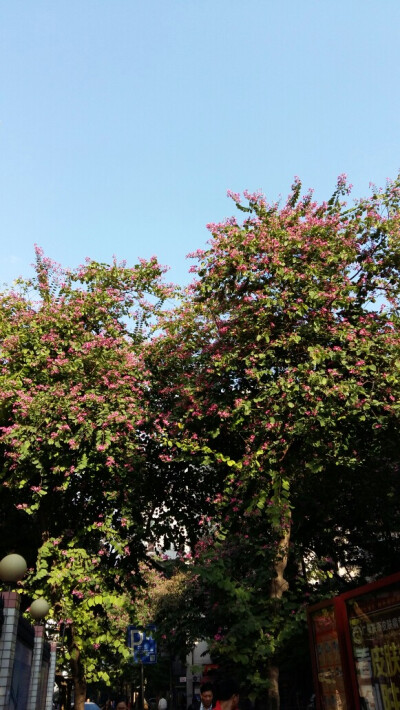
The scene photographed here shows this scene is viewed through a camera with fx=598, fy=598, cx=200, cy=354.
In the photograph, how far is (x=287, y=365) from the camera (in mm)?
13883

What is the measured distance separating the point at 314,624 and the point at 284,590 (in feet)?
20.3

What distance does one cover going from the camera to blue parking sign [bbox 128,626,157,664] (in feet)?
48.6

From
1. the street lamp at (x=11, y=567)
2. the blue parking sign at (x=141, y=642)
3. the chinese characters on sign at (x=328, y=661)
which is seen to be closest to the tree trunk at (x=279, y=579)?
the blue parking sign at (x=141, y=642)

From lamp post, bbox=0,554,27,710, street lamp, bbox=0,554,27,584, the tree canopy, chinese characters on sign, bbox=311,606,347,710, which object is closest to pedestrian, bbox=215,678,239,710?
chinese characters on sign, bbox=311,606,347,710

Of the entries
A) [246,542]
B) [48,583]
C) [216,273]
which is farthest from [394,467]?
[48,583]

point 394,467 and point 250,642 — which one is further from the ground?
point 394,467

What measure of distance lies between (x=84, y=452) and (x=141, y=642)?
16.3 feet

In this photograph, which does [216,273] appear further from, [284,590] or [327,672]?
[327,672]

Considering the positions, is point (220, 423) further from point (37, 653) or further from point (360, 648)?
point (360, 648)

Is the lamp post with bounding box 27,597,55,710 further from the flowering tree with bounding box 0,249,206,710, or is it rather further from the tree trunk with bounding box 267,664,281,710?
the tree trunk with bounding box 267,664,281,710

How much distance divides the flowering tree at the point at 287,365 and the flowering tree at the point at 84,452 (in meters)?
1.75

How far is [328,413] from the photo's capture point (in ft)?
41.9

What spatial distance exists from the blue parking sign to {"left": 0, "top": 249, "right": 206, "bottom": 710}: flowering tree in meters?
0.40

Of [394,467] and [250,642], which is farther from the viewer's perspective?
[394,467]
